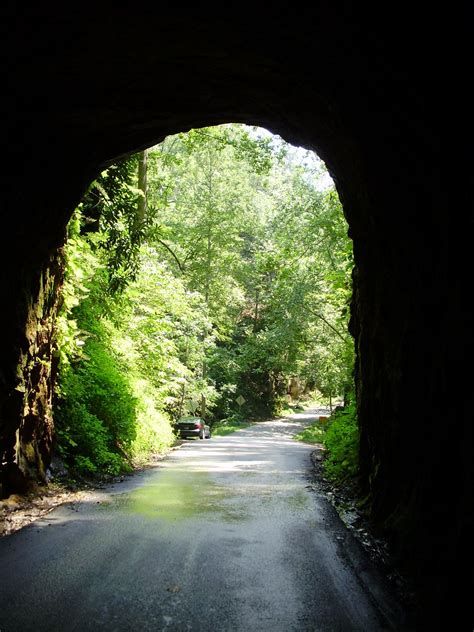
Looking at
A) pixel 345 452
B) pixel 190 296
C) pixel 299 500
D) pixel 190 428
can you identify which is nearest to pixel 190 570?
pixel 299 500

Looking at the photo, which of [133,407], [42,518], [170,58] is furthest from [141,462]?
[170,58]

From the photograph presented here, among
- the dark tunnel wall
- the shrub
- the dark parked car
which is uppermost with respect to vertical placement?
the dark tunnel wall

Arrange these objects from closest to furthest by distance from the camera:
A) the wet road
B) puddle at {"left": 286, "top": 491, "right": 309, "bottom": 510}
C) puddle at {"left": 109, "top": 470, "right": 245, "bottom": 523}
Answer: the wet road < puddle at {"left": 109, "top": 470, "right": 245, "bottom": 523} < puddle at {"left": 286, "top": 491, "right": 309, "bottom": 510}

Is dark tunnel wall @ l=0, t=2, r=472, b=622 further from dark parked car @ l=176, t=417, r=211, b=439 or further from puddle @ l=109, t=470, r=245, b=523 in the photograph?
dark parked car @ l=176, t=417, r=211, b=439

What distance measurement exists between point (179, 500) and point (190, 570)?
3782 millimetres

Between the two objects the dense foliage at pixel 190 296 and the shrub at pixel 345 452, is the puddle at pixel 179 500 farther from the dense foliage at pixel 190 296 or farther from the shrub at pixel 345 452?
the shrub at pixel 345 452

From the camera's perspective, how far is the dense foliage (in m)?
12.2

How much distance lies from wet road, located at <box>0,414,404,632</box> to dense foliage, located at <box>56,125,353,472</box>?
3.93 meters

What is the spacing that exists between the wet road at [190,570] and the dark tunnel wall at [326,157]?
788 millimetres

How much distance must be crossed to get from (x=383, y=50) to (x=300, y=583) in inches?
190

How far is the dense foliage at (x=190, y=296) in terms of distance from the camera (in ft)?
40.0

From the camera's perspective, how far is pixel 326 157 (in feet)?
26.2

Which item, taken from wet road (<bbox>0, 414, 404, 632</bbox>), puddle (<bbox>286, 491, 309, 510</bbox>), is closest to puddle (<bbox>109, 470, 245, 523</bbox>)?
wet road (<bbox>0, 414, 404, 632</bbox>)

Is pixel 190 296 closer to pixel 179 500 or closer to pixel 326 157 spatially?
pixel 179 500
